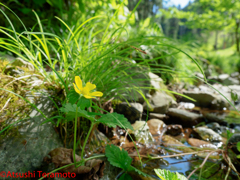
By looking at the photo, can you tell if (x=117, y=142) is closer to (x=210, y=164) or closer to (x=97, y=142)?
(x=97, y=142)

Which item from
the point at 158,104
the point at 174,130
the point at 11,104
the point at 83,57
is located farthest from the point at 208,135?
the point at 11,104

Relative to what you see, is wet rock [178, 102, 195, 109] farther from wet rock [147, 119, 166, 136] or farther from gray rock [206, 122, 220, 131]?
wet rock [147, 119, 166, 136]

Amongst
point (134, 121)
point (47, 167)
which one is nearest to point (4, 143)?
point (47, 167)

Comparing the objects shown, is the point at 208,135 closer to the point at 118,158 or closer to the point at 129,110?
the point at 129,110

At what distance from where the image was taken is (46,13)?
7.94ft

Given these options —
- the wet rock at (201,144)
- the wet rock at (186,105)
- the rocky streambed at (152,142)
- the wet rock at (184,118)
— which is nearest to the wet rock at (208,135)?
the rocky streambed at (152,142)

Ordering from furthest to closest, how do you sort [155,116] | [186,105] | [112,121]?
[186,105], [155,116], [112,121]

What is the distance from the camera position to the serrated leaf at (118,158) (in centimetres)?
79

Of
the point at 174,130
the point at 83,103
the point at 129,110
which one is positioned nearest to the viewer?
the point at 83,103

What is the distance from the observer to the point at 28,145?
85 cm

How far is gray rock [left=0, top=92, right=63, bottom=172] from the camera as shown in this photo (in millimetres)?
776

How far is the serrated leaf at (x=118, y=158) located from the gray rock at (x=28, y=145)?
353mm

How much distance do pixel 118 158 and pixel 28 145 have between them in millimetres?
516

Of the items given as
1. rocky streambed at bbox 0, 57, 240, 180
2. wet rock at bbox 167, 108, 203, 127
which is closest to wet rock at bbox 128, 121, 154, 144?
rocky streambed at bbox 0, 57, 240, 180
